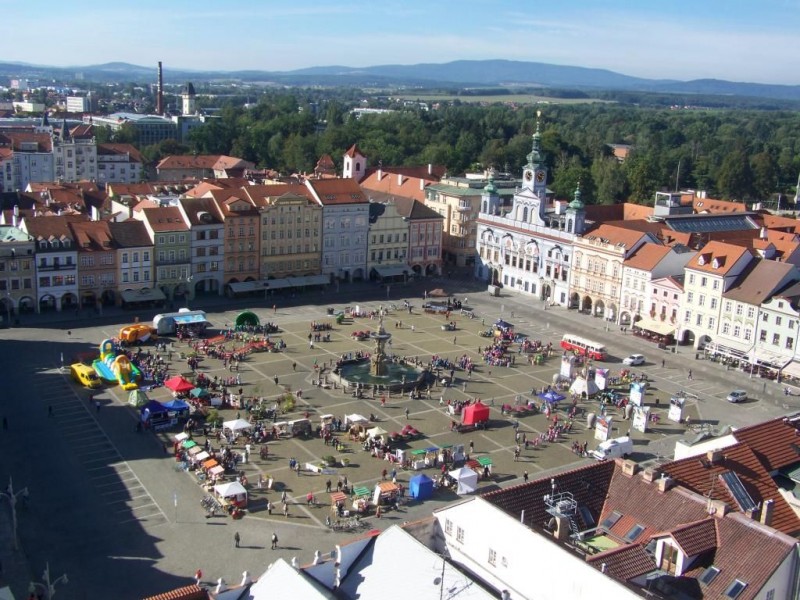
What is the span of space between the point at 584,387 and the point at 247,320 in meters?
26.7

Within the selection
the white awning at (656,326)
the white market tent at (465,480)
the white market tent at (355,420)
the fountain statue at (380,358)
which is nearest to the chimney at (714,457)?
the white market tent at (465,480)

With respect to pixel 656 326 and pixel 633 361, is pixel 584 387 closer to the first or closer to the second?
pixel 633 361

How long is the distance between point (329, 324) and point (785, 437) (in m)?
41.6

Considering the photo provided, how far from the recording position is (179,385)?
52719 mm

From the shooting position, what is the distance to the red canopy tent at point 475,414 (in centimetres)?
5053

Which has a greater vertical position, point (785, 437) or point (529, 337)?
point (785, 437)

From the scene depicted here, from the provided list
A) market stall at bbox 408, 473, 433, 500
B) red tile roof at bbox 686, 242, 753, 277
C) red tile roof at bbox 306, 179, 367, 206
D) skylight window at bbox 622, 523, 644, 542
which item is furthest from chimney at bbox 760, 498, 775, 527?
red tile roof at bbox 306, 179, 367, 206

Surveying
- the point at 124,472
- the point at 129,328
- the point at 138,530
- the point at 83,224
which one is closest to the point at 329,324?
the point at 129,328

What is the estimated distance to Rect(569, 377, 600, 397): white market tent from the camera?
188 ft

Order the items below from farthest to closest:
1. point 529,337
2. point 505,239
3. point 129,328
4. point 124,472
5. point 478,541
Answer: point 505,239 < point 529,337 < point 129,328 < point 124,472 < point 478,541

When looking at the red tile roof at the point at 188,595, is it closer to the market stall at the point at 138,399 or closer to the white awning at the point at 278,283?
the market stall at the point at 138,399

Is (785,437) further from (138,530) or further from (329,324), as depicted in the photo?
(329,324)

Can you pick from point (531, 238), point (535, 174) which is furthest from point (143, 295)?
point (535, 174)

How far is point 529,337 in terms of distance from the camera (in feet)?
234
